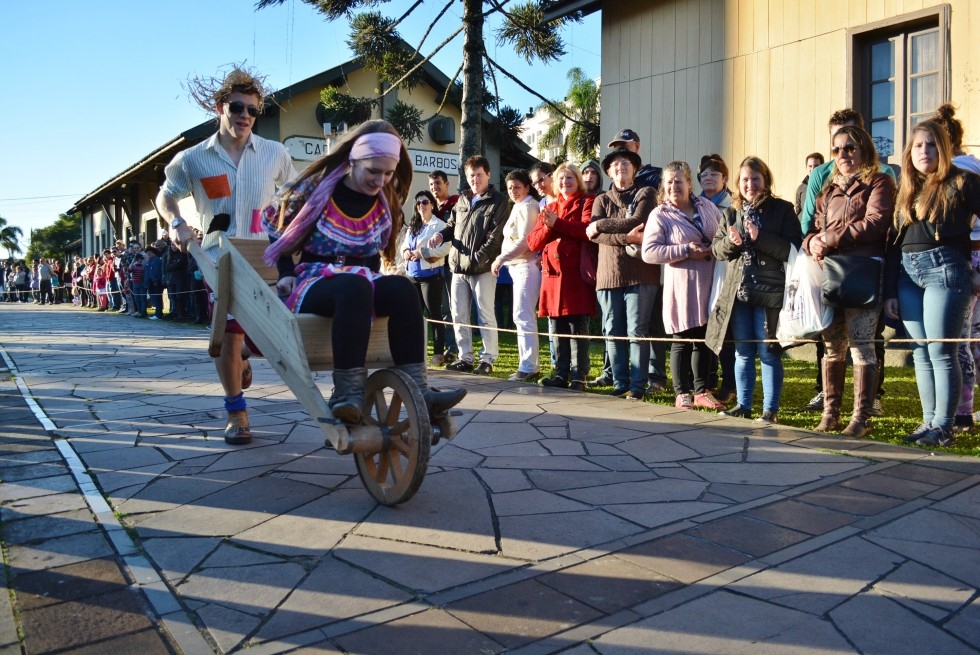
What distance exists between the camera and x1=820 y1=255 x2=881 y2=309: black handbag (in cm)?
540

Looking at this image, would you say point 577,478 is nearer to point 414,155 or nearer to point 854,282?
point 854,282

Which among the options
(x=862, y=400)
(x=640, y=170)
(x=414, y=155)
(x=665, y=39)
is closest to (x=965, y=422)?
(x=862, y=400)

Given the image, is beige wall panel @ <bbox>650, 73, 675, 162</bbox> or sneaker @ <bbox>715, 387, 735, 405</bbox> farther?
beige wall panel @ <bbox>650, 73, 675, 162</bbox>

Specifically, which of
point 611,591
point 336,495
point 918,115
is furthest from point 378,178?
point 918,115

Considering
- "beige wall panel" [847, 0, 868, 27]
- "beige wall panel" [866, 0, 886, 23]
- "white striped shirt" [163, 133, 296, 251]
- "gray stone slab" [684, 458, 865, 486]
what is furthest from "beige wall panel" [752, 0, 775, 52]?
"white striped shirt" [163, 133, 296, 251]

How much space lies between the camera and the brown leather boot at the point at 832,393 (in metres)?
5.69

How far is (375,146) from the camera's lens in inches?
164

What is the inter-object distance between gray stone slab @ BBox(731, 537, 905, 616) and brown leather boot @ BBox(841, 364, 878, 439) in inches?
87.4

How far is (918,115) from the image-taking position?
9.13 metres

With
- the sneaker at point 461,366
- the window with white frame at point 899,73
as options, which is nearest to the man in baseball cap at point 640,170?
the sneaker at point 461,366

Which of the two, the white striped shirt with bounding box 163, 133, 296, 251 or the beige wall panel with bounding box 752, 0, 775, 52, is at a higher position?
the beige wall panel with bounding box 752, 0, 775, 52

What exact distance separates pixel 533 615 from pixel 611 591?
342 mm

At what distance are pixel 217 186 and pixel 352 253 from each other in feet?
4.90

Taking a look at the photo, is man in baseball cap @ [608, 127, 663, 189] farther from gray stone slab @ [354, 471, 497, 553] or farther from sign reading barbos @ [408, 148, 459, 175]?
sign reading barbos @ [408, 148, 459, 175]
